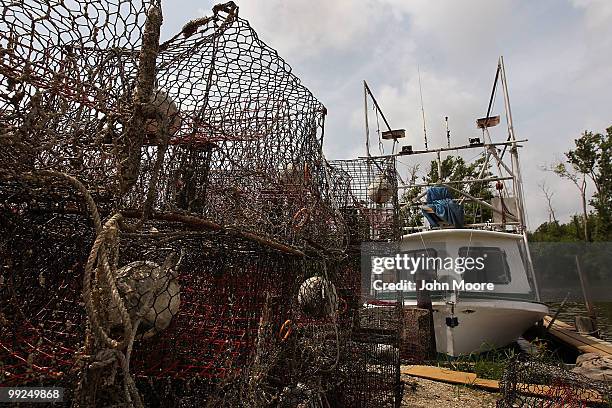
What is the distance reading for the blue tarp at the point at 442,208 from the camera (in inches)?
304

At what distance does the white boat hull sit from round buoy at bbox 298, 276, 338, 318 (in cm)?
457

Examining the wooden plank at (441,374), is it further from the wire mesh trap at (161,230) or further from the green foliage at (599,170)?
the green foliage at (599,170)

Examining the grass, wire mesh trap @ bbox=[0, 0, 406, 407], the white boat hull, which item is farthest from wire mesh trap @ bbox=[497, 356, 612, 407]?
the white boat hull

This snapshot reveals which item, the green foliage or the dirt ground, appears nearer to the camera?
the dirt ground

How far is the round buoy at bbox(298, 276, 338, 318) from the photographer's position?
250 cm

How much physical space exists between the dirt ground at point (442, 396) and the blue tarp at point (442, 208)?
3169mm

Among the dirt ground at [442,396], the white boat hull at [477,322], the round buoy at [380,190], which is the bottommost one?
the dirt ground at [442,396]

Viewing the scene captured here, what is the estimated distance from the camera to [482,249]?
23.4 feet

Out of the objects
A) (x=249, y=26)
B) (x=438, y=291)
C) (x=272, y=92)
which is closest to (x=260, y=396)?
(x=272, y=92)

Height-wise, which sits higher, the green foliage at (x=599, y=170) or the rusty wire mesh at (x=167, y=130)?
the green foliage at (x=599, y=170)

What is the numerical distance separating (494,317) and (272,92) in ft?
18.7

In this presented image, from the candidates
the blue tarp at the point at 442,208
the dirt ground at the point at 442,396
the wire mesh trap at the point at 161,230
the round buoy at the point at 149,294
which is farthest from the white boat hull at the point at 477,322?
the round buoy at the point at 149,294

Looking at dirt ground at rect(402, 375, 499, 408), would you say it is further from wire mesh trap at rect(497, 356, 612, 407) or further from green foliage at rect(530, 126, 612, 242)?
green foliage at rect(530, 126, 612, 242)

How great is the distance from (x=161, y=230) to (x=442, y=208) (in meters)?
6.46
